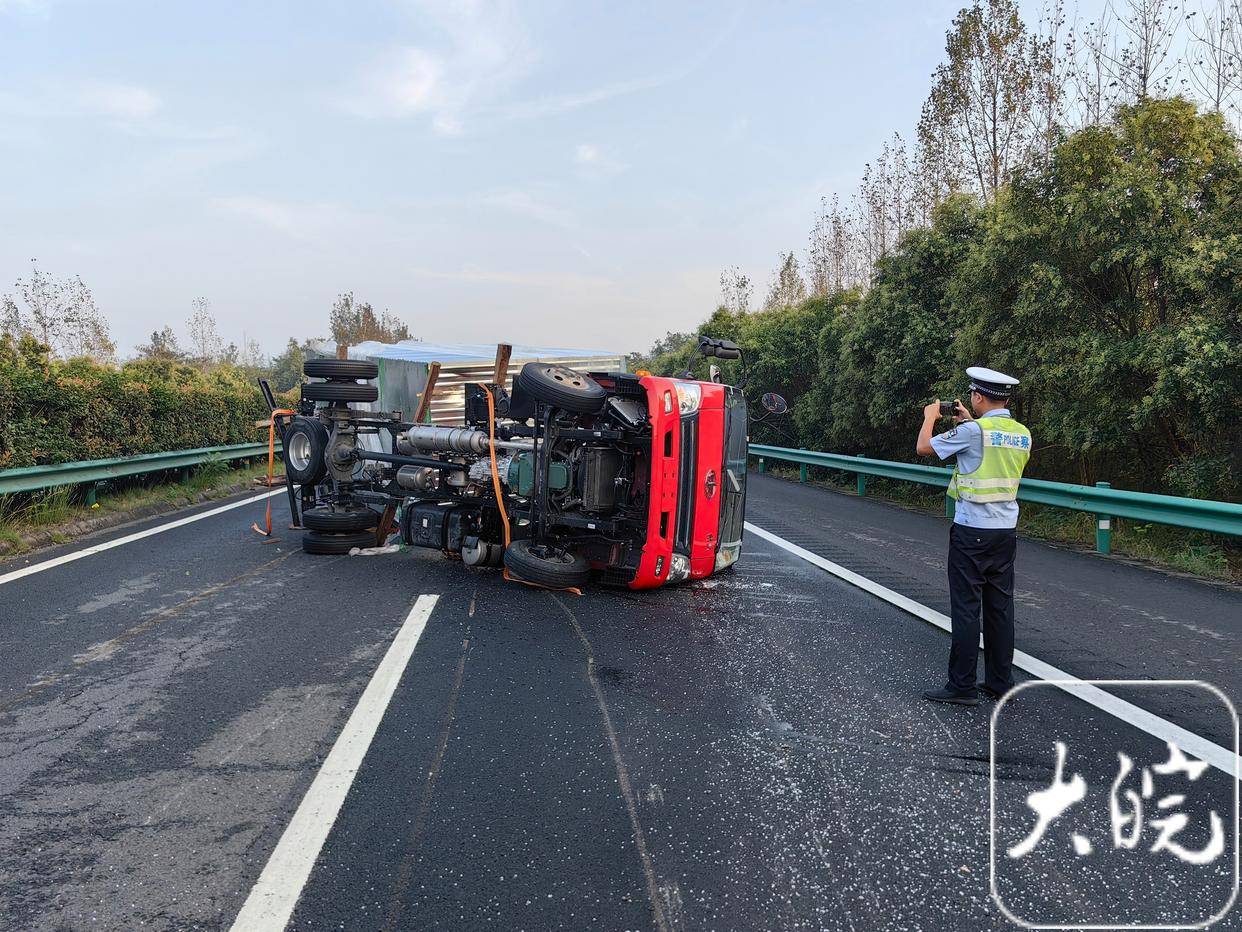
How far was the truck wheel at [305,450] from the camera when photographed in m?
8.94

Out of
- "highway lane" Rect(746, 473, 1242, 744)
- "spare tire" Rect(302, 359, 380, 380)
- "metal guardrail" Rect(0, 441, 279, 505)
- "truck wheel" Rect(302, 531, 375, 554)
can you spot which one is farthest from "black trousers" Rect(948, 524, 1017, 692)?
"metal guardrail" Rect(0, 441, 279, 505)

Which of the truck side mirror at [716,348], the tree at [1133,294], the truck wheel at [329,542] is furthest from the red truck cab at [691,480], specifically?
the tree at [1133,294]

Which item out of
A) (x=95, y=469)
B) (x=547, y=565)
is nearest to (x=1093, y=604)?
(x=547, y=565)

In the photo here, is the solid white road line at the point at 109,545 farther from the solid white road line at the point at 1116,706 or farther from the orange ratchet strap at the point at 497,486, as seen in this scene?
the solid white road line at the point at 1116,706

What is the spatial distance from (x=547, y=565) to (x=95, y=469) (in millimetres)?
7009

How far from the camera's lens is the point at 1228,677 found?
15.7 feet

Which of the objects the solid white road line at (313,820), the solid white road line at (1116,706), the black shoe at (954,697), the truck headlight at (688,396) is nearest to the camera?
the solid white road line at (313,820)

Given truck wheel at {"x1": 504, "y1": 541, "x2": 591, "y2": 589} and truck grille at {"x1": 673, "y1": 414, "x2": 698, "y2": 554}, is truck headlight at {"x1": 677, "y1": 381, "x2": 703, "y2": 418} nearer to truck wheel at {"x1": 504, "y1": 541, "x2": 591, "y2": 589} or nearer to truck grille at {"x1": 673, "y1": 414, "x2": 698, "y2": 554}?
truck grille at {"x1": 673, "y1": 414, "x2": 698, "y2": 554}

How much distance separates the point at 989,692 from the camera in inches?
181

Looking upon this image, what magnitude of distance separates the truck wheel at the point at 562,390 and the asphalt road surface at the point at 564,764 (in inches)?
62.7

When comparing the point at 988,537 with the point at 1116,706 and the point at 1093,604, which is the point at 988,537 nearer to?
the point at 1116,706

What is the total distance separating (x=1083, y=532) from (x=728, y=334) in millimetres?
25939

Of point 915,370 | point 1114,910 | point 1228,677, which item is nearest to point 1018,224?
point 915,370

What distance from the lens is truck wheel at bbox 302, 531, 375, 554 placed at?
8.52 metres
